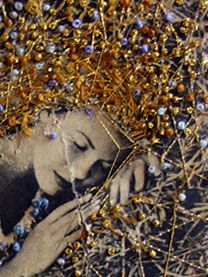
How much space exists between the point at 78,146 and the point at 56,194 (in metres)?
0.08

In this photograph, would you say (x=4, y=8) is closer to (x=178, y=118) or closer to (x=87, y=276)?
(x=178, y=118)

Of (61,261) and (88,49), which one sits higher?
(88,49)

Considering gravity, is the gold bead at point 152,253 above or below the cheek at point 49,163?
below

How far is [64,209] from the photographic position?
1.21 m

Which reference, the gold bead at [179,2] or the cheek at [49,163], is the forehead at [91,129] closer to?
the cheek at [49,163]

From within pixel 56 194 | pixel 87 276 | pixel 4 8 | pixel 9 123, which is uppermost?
pixel 4 8

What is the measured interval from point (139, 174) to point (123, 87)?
0.41 feet

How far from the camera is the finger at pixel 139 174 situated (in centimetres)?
122

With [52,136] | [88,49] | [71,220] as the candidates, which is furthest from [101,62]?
[71,220]

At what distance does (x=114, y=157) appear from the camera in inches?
48.2

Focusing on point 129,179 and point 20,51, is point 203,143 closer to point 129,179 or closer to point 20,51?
point 129,179

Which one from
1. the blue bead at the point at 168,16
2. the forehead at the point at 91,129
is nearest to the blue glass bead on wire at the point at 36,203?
the forehead at the point at 91,129

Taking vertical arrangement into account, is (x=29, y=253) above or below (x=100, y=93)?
below

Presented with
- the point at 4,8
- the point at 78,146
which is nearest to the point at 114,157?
the point at 78,146
